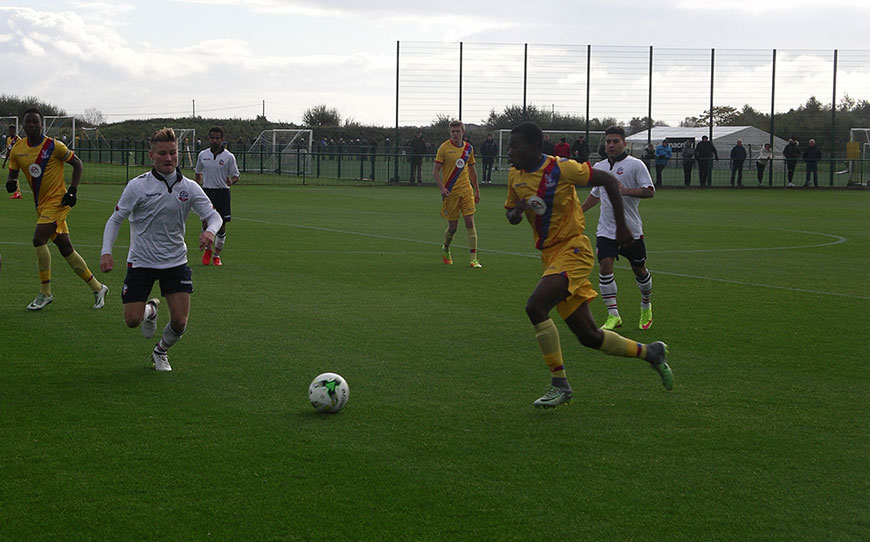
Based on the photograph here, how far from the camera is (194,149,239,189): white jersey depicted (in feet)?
53.1

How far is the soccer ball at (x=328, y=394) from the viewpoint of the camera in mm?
6543

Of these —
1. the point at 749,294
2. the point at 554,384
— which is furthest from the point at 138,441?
the point at 749,294

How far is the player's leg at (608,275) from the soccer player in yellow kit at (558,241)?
3033 mm

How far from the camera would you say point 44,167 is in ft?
36.0

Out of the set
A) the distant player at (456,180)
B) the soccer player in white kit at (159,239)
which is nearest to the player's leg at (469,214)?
the distant player at (456,180)

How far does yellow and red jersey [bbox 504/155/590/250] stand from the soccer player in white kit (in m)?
2.43

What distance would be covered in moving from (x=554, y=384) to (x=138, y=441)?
9.20 feet

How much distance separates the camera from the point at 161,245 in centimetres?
780

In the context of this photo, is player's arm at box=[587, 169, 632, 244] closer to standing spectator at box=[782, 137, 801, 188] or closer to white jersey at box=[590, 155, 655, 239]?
white jersey at box=[590, 155, 655, 239]

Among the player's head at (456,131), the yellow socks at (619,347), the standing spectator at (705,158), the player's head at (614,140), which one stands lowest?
the yellow socks at (619,347)

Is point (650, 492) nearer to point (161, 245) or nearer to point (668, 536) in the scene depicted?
point (668, 536)

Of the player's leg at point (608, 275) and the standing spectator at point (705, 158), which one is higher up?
the standing spectator at point (705, 158)

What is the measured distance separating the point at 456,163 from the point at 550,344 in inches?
353

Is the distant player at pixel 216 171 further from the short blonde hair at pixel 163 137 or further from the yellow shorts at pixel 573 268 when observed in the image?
the yellow shorts at pixel 573 268
